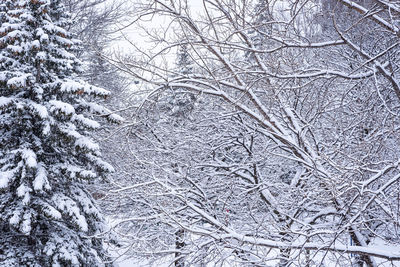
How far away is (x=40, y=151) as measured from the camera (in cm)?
797

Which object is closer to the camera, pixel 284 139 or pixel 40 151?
pixel 284 139

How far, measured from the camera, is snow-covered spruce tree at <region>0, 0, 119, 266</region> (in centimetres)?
742

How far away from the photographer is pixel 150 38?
17.8 feet

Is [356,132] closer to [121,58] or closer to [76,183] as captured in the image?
[121,58]

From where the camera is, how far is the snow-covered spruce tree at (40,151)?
7418mm

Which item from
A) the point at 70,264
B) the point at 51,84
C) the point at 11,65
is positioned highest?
the point at 11,65

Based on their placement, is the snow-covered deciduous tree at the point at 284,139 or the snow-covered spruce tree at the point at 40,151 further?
the snow-covered spruce tree at the point at 40,151

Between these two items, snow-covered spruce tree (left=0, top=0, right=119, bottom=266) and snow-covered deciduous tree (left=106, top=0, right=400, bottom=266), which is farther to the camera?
snow-covered spruce tree (left=0, top=0, right=119, bottom=266)

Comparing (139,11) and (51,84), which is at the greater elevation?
(51,84)

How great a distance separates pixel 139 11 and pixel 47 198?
17.6ft

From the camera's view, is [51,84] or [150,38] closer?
[150,38]

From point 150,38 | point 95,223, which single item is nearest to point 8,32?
point 150,38

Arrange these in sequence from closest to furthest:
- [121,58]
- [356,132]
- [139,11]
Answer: [139,11]
[121,58]
[356,132]

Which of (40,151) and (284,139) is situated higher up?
(40,151)
